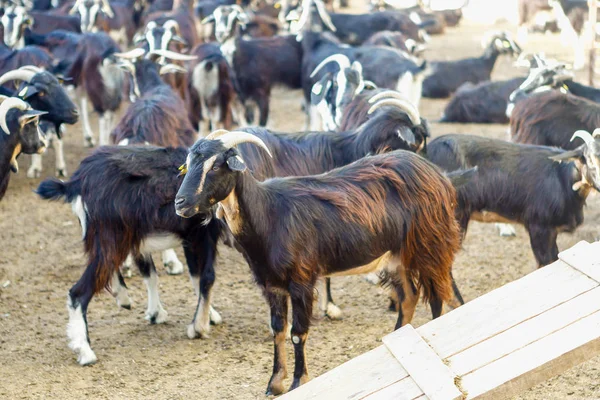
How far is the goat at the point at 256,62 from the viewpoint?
1155cm

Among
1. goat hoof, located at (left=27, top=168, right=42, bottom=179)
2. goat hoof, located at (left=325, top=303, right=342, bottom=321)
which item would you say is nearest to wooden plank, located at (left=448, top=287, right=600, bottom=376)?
goat hoof, located at (left=325, top=303, right=342, bottom=321)

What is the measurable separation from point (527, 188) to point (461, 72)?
7.87 metres

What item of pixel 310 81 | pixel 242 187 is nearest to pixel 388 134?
pixel 242 187

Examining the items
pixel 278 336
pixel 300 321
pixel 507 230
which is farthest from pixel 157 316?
pixel 507 230

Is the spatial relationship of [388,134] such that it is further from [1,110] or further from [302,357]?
[1,110]

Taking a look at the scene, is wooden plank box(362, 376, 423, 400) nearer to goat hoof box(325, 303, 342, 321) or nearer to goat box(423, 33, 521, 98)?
goat hoof box(325, 303, 342, 321)

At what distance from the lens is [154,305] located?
20.0 feet

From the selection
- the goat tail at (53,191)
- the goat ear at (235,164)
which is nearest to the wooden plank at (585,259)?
the goat ear at (235,164)

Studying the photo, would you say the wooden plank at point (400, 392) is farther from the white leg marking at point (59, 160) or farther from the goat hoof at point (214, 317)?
the white leg marking at point (59, 160)

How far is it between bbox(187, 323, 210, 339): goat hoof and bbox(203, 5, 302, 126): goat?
5.85 m

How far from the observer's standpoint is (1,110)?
21.0 feet

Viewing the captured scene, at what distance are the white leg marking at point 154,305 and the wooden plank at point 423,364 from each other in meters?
2.31

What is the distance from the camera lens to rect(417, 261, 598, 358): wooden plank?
4.10 meters

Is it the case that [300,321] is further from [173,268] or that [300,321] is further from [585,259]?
[173,268]
